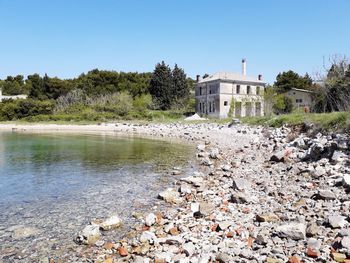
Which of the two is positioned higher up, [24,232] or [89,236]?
[89,236]

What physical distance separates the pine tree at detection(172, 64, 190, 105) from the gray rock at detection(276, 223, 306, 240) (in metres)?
59.4

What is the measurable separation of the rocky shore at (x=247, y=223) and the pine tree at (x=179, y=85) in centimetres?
5505

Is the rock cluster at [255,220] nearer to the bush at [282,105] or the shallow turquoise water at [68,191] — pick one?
the shallow turquoise water at [68,191]

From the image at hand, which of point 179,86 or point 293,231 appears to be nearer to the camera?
point 293,231

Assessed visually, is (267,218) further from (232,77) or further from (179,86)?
(179,86)

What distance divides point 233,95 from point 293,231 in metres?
47.9

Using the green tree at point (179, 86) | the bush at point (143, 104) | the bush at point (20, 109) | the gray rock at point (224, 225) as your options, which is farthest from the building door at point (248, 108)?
the gray rock at point (224, 225)

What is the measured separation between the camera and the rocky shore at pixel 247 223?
5.23 meters

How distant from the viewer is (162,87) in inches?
2549

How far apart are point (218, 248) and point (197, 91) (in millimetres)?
53102

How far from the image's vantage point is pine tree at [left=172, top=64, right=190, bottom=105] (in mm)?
65938

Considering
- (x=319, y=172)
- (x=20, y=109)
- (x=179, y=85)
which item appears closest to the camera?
(x=319, y=172)

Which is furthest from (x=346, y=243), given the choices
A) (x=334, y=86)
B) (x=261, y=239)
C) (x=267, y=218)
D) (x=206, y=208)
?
(x=334, y=86)

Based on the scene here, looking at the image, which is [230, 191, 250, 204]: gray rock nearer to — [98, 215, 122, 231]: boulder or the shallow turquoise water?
the shallow turquoise water
